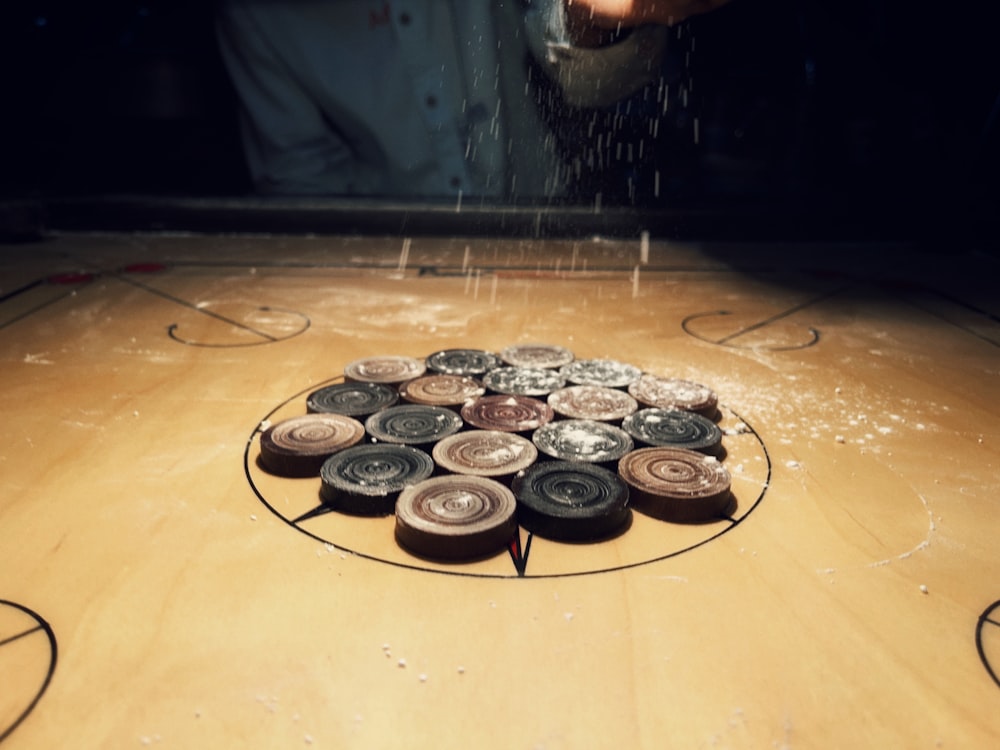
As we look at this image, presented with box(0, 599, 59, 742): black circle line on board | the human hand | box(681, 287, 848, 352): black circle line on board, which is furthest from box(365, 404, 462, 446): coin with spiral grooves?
the human hand

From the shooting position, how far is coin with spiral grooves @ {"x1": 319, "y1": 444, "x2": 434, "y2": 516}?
3.42 ft

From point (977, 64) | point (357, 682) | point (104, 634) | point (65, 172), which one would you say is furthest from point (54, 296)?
point (977, 64)

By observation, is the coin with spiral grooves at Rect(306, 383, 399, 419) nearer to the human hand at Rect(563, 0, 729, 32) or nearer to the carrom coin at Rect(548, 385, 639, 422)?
the carrom coin at Rect(548, 385, 639, 422)

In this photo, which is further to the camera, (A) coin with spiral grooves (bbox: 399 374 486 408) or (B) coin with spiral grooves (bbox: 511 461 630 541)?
(A) coin with spiral grooves (bbox: 399 374 486 408)

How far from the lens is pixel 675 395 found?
140 cm

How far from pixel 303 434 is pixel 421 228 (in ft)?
6.69

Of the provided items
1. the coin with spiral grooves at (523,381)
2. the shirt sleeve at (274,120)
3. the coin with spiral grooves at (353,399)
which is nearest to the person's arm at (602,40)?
the coin with spiral grooves at (523,381)

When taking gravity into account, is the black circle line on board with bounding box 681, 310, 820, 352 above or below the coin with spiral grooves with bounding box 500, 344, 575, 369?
below

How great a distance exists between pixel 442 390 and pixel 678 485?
0.52 meters

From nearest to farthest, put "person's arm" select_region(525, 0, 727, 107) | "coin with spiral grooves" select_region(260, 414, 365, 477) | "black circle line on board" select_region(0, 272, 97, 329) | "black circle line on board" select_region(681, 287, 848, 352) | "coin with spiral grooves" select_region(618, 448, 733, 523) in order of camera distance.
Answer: "coin with spiral grooves" select_region(618, 448, 733, 523), "coin with spiral grooves" select_region(260, 414, 365, 477), "person's arm" select_region(525, 0, 727, 107), "black circle line on board" select_region(681, 287, 848, 352), "black circle line on board" select_region(0, 272, 97, 329)

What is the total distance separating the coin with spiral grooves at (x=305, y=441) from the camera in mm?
1142

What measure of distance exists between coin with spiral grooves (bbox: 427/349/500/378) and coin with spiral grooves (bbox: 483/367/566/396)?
0.03 meters

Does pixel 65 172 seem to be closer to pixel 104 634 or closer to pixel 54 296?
pixel 54 296

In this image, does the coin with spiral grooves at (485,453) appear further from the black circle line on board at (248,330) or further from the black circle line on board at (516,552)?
the black circle line on board at (248,330)
